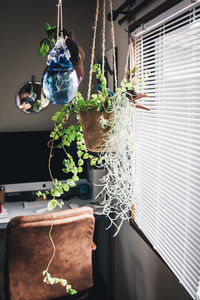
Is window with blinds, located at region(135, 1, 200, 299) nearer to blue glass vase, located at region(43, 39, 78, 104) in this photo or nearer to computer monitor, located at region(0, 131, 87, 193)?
blue glass vase, located at region(43, 39, 78, 104)

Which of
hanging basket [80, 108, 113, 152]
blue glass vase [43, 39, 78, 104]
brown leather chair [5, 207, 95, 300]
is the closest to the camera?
blue glass vase [43, 39, 78, 104]

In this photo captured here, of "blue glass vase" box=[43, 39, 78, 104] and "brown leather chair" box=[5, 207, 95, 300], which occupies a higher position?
"blue glass vase" box=[43, 39, 78, 104]

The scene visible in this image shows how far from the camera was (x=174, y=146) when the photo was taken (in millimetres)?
1583

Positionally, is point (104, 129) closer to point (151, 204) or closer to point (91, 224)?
point (151, 204)

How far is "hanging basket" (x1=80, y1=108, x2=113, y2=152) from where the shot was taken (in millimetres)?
1271

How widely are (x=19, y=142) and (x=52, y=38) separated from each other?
1642 millimetres

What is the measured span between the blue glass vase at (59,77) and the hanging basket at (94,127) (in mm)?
156

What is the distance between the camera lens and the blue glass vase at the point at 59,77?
1114mm

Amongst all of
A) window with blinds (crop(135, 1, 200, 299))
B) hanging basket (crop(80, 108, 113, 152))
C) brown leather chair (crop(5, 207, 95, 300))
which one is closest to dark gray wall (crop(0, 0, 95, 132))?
window with blinds (crop(135, 1, 200, 299))

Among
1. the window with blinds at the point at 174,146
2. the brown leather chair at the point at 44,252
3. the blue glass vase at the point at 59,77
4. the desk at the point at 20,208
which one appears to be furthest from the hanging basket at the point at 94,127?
the desk at the point at 20,208

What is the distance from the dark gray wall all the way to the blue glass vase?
83.4 inches

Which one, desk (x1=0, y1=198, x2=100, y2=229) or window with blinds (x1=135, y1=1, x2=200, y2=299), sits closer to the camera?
window with blinds (x1=135, y1=1, x2=200, y2=299)

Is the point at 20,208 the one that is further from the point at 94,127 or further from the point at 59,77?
the point at 59,77

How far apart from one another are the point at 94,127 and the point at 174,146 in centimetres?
47
